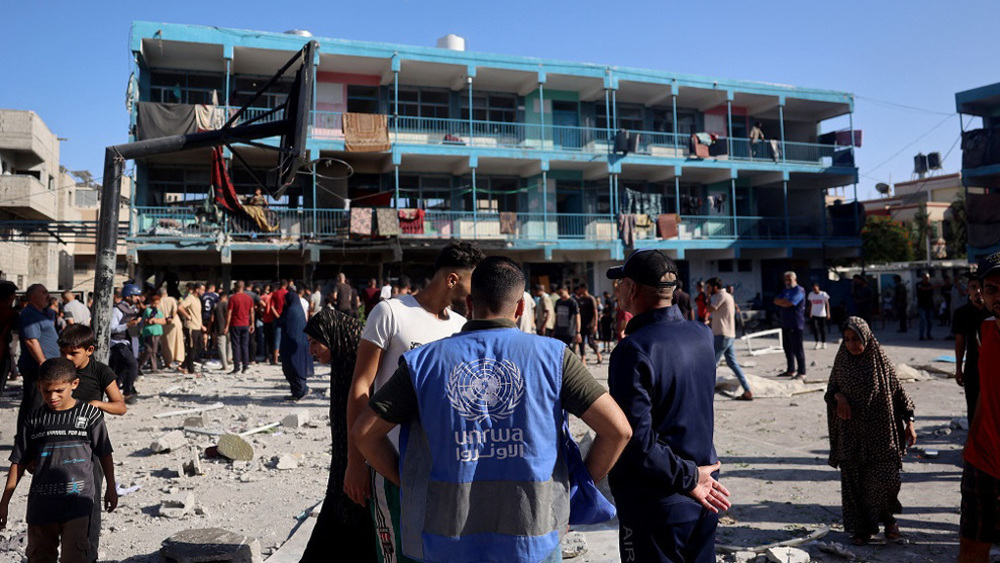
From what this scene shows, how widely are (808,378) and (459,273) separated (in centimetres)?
999

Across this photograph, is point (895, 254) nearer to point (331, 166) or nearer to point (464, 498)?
point (331, 166)

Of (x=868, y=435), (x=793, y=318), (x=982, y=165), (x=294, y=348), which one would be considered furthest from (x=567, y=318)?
(x=982, y=165)

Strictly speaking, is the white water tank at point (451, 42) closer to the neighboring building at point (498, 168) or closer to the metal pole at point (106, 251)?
the neighboring building at point (498, 168)

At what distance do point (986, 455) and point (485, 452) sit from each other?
8.39ft

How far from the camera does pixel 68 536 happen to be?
3.24 metres

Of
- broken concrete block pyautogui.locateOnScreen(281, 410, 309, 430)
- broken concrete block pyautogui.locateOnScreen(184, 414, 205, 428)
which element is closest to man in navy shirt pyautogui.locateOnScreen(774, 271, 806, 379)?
broken concrete block pyautogui.locateOnScreen(281, 410, 309, 430)

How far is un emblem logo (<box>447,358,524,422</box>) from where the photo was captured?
1895mm

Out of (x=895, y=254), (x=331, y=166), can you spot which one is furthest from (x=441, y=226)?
(x=895, y=254)

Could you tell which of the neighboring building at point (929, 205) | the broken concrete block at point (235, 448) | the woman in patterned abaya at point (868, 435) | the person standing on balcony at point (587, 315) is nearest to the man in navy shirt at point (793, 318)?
the person standing on balcony at point (587, 315)

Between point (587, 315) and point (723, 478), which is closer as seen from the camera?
point (723, 478)

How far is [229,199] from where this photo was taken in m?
17.8

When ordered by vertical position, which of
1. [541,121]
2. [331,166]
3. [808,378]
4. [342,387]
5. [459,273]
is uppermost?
[541,121]

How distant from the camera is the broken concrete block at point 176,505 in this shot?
5.09 meters

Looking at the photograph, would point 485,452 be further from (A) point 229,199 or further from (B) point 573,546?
(A) point 229,199
